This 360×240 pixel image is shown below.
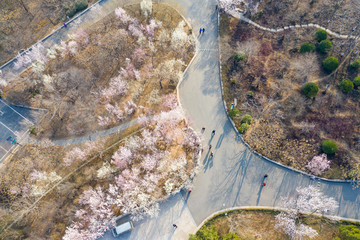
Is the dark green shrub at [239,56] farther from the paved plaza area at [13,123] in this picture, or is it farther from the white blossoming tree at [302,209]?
the paved plaza area at [13,123]

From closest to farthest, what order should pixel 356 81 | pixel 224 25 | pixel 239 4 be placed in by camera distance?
pixel 356 81 → pixel 224 25 → pixel 239 4

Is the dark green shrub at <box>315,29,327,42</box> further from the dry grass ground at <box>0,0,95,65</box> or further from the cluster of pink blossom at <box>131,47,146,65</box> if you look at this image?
the dry grass ground at <box>0,0,95,65</box>

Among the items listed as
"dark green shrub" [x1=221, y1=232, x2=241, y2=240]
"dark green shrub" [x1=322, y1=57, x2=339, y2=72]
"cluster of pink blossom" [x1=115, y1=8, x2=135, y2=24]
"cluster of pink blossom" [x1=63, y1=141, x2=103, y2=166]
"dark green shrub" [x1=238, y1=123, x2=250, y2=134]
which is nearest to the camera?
"dark green shrub" [x1=221, y1=232, x2=241, y2=240]

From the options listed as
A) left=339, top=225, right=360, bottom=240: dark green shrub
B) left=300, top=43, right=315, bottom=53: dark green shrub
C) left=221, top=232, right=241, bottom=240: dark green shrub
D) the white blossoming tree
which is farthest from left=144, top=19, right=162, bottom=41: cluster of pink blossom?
left=339, top=225, right=360, bottom=240: dark green shrub

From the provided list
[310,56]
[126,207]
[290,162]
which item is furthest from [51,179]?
[310,56]

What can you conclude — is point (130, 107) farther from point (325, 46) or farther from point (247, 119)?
point (325, 46)

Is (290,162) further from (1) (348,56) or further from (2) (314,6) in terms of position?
(2) (314,6)


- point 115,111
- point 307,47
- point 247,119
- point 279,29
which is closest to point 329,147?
point 247,119
